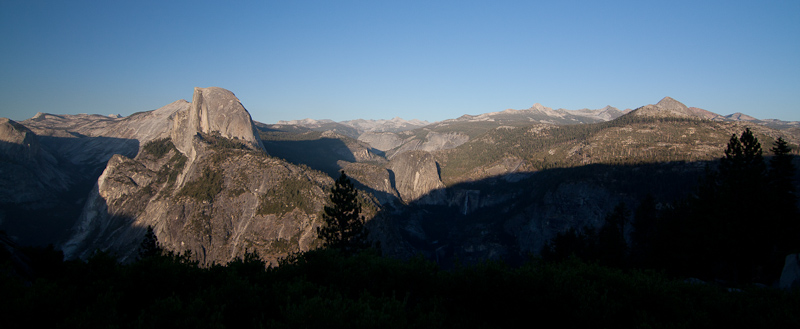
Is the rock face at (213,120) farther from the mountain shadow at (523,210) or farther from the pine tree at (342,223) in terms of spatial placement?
the pine tree at (342,223)

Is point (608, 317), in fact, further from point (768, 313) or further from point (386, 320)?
point (386, 320)

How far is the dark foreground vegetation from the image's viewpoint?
10.5m

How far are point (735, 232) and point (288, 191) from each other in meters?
89.5

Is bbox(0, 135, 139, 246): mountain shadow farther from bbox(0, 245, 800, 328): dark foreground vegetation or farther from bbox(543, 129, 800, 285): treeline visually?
bbox(543, 129, 800, 285): treeline

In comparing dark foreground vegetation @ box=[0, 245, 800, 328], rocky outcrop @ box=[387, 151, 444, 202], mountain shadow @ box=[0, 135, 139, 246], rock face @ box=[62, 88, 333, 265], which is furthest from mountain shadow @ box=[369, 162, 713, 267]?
mountain shadow @ box=[0, 135, 139, 246]

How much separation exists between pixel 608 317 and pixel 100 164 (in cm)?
23817

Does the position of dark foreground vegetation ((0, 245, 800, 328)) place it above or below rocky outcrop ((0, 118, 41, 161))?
below

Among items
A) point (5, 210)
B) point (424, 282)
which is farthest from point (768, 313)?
point (5, 210)

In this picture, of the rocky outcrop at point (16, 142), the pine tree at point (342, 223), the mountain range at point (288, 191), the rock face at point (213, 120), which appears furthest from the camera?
the rock face at point (213, 120)

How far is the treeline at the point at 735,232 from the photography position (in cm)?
3400

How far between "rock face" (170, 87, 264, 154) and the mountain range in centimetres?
51

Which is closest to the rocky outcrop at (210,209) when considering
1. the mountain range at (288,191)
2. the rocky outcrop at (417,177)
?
the mountain range at (288,191)

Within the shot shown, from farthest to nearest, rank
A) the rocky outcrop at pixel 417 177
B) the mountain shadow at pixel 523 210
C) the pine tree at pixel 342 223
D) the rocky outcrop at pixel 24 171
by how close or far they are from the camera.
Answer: the rocky outcrop at pixel 417 177 → the rocky outcrop at pixel 24 171 → the mountain shadow at pixel 523 210 → the pine tree at pixel 342 223

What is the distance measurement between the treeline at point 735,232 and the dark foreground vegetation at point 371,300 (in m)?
21.2
